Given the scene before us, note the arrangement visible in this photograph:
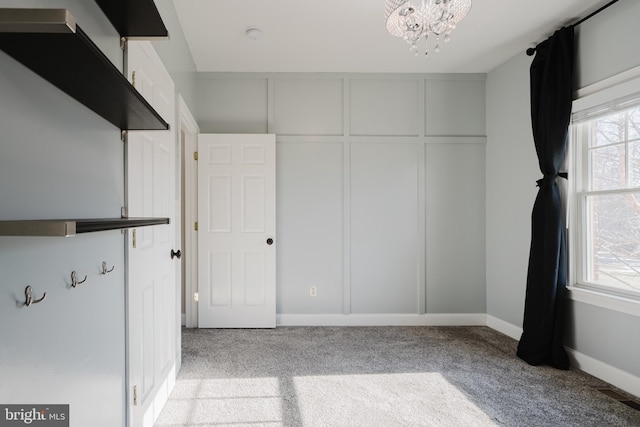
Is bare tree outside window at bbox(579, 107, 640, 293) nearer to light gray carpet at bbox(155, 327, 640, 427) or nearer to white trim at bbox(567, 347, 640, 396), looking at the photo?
white trim at bbox(567, 347, 640, 396)

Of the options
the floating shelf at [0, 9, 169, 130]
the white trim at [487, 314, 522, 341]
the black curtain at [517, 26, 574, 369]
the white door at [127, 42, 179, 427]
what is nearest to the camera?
the floating shelf at [0, 9, 169, 130]

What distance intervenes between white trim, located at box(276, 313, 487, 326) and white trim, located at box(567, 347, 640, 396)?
1081mm

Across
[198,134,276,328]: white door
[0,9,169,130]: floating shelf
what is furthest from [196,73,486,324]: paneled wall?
[0,9,169,130]: floating shelf

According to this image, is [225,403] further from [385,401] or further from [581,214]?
[581,214]

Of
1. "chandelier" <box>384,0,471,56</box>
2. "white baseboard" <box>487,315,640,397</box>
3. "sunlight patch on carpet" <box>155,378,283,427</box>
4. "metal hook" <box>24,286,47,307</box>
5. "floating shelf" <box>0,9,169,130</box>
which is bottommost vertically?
"sunlight patch on carpet" <box>155,378,283,427</box>

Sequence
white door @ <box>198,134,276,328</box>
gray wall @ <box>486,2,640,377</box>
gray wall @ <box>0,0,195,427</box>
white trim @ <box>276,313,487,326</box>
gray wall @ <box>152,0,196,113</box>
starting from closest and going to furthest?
gray wall @ <box>0,0,195,427</box>, gray wall @ <box>152,0,196,113</box>, gray wall @ <box>486,2,640,377</box>, white door @ <box>198,134,276,328</box>, white trim @ <box>276,313,487,326</box>

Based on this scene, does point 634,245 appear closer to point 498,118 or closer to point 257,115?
→ point 498,118

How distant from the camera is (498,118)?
3.54 metres

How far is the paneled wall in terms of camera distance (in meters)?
3.66

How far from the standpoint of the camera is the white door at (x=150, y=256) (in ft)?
5.33

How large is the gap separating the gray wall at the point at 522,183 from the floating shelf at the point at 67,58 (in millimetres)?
3040

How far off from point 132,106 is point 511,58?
3.52 m

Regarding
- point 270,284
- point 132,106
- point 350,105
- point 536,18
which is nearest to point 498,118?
point 536,18

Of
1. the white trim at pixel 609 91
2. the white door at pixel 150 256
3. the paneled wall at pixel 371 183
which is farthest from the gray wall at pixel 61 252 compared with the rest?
the white trim at pixel 609 91
